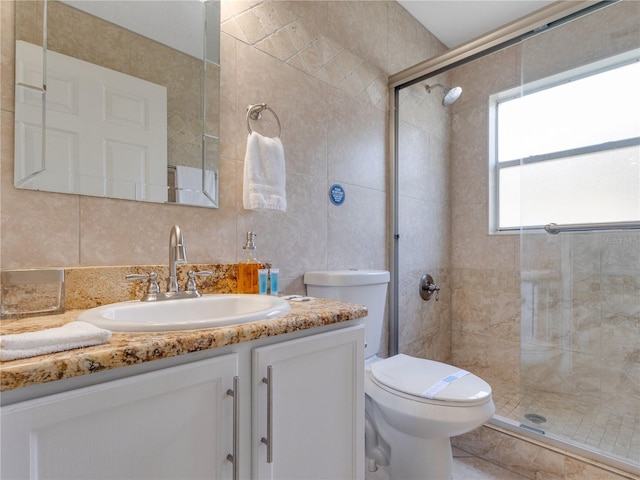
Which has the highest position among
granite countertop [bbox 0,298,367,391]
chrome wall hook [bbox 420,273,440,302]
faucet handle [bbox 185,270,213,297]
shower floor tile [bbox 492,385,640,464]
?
faucet handle [bbox 185,270,213,297]

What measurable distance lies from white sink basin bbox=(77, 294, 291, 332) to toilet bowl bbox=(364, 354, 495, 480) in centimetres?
59

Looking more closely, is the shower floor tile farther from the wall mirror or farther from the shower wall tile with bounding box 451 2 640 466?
the wall mirror

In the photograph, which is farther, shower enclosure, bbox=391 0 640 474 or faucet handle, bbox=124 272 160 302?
shower enclosure, bbox=391 0 640 474

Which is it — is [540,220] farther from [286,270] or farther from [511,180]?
[286,270]

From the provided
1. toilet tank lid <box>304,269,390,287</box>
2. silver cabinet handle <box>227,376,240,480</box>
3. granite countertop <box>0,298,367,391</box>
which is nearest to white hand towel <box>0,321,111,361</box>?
granite countertop <box>0,298,367,391</box>

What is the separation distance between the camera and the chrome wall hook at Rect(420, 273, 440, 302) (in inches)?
87.2

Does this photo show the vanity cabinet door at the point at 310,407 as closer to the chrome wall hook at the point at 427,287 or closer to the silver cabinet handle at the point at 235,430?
the silver cabinet handle at the point at 235,430

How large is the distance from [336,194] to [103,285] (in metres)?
1.04

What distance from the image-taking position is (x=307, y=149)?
1538mm

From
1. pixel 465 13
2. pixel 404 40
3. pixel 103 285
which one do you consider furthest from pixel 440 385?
pixel 465 13

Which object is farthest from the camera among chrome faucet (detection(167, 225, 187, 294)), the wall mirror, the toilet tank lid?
the toilet tank lid

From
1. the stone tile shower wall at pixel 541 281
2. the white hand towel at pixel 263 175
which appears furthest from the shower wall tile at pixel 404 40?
the white hand towel at pixel 263 175

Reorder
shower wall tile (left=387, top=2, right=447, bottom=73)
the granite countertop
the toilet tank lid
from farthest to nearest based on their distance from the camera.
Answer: shower wall tile (left=387, top=2, right=447, bottom=73) < the toilet tank lid < the granite countertop

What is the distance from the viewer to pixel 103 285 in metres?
0.96
